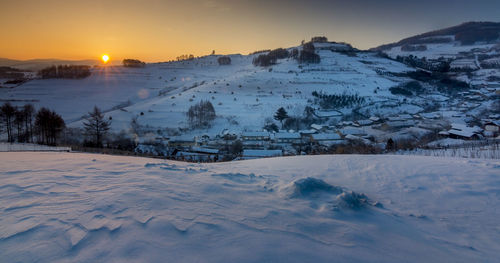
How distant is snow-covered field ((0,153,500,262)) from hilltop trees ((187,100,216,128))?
26.4 metres

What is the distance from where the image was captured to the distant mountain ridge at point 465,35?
134000 millimetres

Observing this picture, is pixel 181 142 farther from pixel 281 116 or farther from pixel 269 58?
pixel 269 58

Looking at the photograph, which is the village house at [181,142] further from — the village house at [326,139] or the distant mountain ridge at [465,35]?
the distant mountain ridge at [465,35]

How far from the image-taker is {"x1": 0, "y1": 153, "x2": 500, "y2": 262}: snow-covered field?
80.1 inches

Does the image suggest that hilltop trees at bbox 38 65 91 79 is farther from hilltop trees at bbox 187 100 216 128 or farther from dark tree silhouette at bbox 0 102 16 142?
dark tree silhouette at bbox 0 102 16 142

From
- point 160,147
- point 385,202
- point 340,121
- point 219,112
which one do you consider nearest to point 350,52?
point 340,121

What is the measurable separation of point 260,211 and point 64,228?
204cm

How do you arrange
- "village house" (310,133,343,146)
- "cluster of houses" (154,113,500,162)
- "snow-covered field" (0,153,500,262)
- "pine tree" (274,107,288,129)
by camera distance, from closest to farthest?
"snow-covered field" (0,153,500,262) < "cluster of houses" (154,113,500,162) < "village house" (310,133,343,146) < "pine tree" (274,107,288,129)

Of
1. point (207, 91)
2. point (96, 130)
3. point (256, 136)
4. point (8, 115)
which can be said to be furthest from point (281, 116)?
point (8, 115)

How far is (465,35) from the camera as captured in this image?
142m

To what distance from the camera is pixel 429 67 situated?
81.9 m

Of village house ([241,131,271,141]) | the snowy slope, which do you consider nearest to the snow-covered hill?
the snowy slope

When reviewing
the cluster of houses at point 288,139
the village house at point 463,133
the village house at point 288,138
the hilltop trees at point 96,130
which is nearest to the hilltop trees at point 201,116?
the cluster of houses at point 288,139

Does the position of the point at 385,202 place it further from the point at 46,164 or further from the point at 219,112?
the point at 219,112
